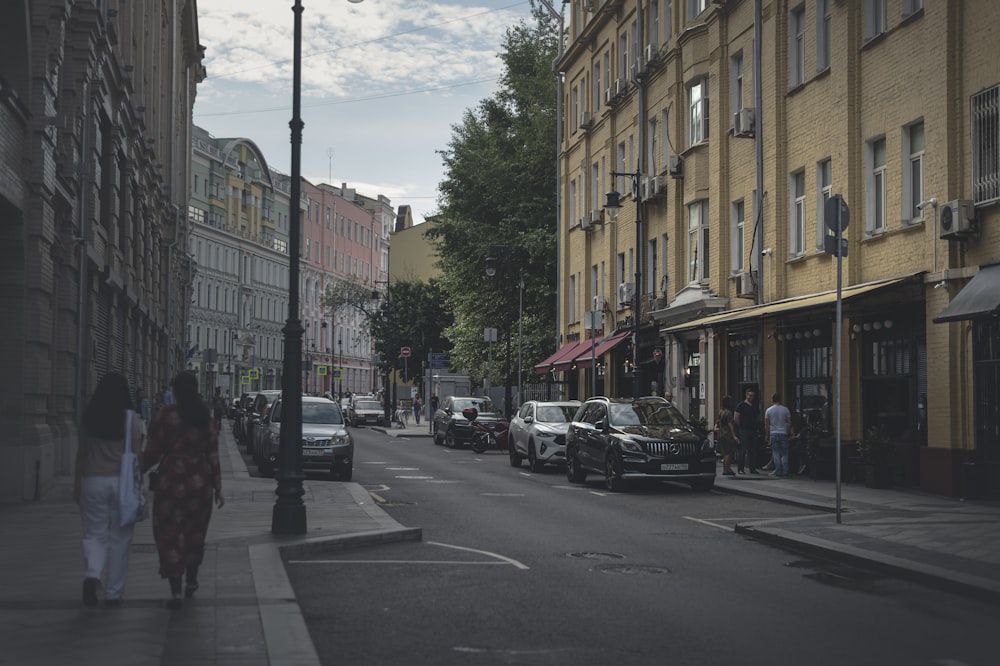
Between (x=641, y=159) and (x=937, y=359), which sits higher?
(x=641, y=159)

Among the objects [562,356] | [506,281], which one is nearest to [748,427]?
[562,356]

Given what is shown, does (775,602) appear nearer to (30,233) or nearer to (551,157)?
(30,233)

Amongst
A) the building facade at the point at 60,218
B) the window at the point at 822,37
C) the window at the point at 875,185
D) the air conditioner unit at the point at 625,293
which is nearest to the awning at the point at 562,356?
the air conditioner unit at the point at 625,293

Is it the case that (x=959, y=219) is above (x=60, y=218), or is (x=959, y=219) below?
below

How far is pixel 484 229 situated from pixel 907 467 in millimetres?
35826

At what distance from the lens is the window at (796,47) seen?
92.5 ft

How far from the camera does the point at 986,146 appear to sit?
787 inches

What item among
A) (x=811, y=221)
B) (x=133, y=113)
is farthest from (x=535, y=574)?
(x=133, y=113)

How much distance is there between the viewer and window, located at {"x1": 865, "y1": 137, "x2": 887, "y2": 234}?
24.2m

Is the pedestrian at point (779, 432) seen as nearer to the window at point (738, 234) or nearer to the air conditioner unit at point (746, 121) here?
the window at point (738, 234)

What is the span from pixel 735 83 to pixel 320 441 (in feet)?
45.5

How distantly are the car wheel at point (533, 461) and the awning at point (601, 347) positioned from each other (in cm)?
798

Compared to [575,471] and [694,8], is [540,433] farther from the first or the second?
[694,8]

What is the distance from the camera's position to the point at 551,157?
5706 centimetres
